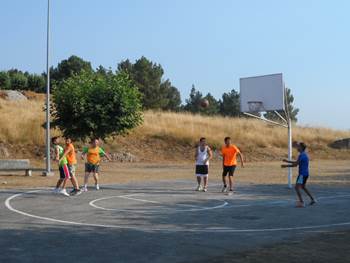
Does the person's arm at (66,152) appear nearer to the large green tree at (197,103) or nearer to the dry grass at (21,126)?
the dry grass at (21,126)

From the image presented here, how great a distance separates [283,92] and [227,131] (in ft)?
94.7

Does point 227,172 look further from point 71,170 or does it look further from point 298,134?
point 298,134

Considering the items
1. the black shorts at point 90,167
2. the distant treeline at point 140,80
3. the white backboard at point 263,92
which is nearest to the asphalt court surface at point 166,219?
the black shorts at point 90,167

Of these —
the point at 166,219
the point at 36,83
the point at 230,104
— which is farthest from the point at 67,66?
the point at 166,219

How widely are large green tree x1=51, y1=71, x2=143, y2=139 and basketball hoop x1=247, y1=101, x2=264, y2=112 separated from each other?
325 inches

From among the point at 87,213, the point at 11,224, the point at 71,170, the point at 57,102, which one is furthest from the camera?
the point at 57,102

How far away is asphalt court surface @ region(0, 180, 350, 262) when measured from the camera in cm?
972

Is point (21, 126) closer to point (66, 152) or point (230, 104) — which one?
point (66, 152)

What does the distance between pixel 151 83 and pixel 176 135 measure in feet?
103

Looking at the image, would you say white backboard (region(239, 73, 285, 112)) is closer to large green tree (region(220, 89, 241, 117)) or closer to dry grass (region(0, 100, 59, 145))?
dry grass (region(0, 100, 59, 145))

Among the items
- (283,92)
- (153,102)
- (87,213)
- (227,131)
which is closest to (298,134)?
(227,131)

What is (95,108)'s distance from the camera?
29875 mm

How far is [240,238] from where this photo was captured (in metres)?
10.6

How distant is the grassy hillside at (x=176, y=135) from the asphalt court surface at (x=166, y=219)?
78.3ft
